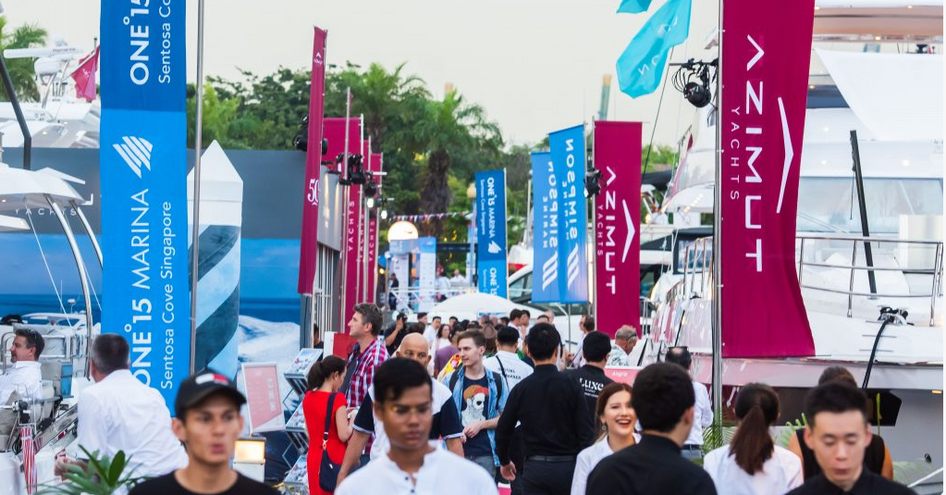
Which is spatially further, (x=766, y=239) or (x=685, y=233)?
(x=685, y=233)

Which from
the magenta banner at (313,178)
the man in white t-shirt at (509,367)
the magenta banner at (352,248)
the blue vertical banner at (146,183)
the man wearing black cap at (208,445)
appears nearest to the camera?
the man wearing black cap at (208,445)

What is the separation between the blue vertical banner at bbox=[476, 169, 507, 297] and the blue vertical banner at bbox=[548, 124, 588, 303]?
34.5 feet

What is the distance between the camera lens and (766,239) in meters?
11.0

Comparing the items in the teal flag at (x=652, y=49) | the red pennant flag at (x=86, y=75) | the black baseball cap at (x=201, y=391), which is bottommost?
the black baseball cap at (x=201, y=391)

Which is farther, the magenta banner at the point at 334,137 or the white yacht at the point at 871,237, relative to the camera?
the magenta banner at the point at 334,137

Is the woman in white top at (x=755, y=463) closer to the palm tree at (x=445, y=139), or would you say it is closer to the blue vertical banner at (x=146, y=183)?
the blue vertical banner at (x=146, y=183)

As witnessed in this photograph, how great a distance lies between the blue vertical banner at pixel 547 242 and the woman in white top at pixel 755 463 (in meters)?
17.3

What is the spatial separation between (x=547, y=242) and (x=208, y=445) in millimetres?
19912

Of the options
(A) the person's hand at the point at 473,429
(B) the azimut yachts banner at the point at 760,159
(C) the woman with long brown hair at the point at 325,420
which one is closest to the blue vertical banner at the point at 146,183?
(C) the woman with long brown hair at the point at 325,420

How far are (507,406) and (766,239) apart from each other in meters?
2.37

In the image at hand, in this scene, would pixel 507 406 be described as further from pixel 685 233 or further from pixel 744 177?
pixel 685 233

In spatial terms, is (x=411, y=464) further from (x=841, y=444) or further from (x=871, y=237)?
(x=871, y=237)

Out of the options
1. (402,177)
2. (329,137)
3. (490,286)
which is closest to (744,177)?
(329,137)

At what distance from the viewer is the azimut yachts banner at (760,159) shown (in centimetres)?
1091
